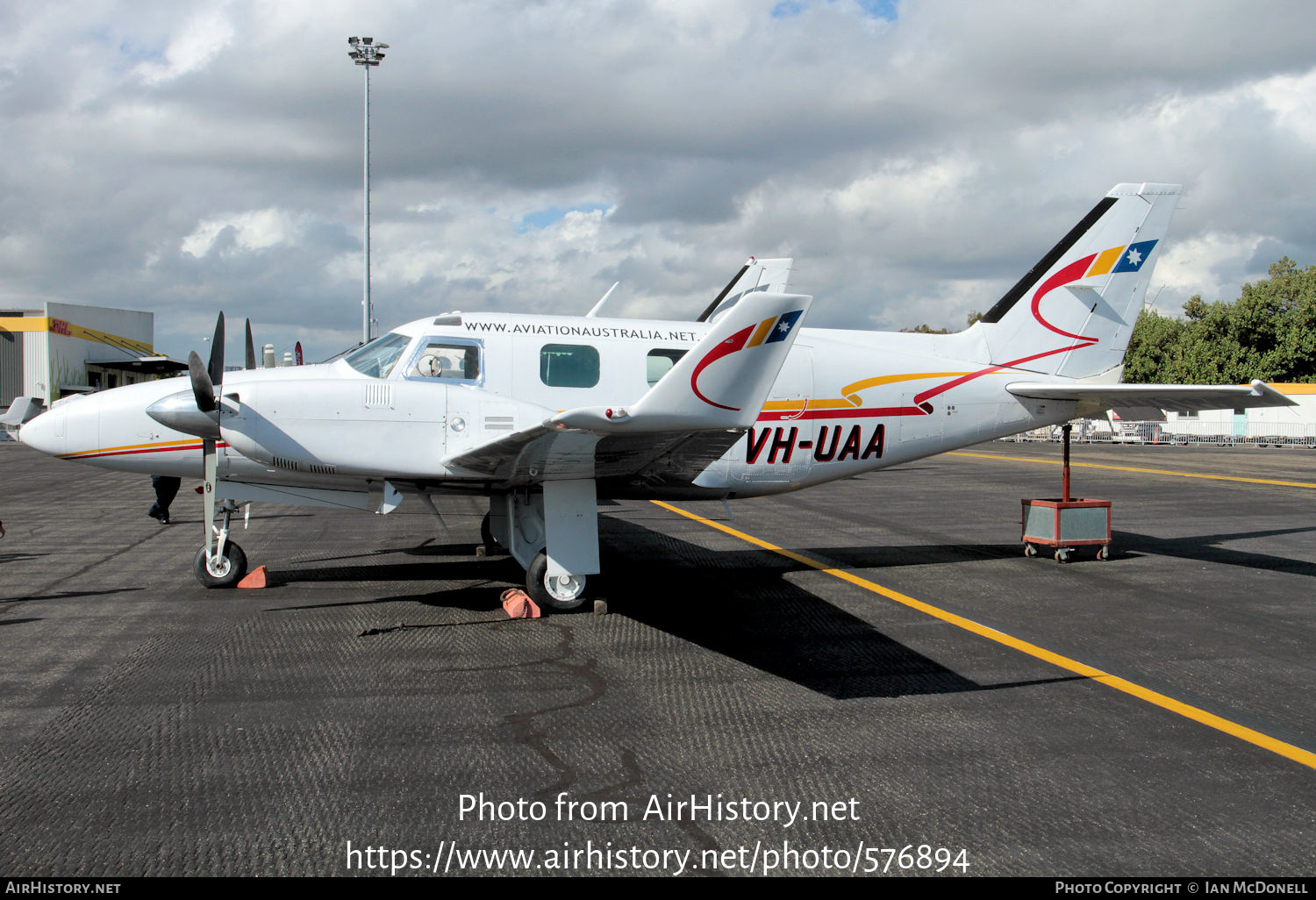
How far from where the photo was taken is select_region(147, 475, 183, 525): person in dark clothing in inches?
588

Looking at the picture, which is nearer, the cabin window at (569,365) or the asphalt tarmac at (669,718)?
the asphalt tarmac at (669,718)

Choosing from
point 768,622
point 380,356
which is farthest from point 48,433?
point 768,622

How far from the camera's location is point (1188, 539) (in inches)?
530

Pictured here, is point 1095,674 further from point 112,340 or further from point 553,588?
point 112,340

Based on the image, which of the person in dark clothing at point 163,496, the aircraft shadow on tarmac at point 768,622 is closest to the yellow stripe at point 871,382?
the aircraft shadow on tarmac at point 768,622

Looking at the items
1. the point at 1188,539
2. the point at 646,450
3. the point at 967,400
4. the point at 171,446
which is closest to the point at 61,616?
the point at 171,446

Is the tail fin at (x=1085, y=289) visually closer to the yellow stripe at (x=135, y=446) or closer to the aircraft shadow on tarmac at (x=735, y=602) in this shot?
the aircraft shadow on tarmac at (x=735, y=602)

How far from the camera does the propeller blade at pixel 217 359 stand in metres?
8.49

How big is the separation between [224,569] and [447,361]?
352 cm

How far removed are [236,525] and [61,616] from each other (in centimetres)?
697

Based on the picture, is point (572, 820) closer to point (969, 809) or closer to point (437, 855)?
point (437, 855)

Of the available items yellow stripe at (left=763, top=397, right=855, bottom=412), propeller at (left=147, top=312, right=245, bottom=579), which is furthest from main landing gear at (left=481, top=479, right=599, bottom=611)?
propeller at (left=147, top=312, right=245, bottom=579)

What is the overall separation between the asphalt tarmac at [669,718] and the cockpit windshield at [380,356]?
2.39 metres

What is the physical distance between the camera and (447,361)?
888 cm
